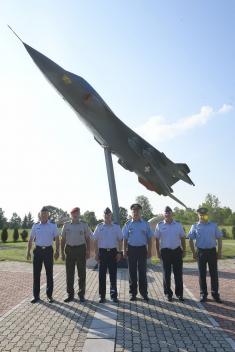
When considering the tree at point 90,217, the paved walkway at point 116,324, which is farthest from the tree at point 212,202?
the paved walkway at point 116,324

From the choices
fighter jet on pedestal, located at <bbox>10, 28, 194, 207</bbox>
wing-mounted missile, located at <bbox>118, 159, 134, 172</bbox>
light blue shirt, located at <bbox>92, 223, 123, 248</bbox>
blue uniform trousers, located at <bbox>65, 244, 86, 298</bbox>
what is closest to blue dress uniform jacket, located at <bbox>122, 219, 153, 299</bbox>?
light blue shirt, located at <bbox>92, 223, 123, 248</bbox>

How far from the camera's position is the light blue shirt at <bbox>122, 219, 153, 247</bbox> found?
827 centimetres

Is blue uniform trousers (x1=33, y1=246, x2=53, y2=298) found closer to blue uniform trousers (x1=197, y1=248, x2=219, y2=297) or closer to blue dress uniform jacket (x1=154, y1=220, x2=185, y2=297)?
blue dress uniform jacket (x1=154, y1=220, x2=185, y2=297)

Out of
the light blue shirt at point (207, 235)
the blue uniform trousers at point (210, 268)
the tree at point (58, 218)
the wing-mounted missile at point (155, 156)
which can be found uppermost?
the wing-mounted missile at point (155, 156)

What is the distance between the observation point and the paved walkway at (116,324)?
203 inches

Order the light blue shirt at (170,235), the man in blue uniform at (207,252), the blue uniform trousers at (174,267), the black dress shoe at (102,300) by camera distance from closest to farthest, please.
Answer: the black dress shoe at (102,300), the man in blue uniform at (207,252), the blue uniform trousers at (174,267), the light blue shirt at (170,235)

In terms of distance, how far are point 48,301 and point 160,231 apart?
111 inches

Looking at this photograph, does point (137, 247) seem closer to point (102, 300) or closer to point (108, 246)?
point (108, 246)

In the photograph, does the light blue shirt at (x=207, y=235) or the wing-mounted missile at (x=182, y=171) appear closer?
the light blue shirt at (x=207, y=235)

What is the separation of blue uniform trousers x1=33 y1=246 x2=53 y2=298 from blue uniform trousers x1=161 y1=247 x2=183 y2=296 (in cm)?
244

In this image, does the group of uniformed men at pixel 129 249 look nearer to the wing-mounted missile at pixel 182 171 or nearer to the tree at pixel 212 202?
the wing-mounted missile at pixel 182 171

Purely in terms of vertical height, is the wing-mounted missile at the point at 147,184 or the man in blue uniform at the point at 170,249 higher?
the wing-mounted missile at the point at 147,184

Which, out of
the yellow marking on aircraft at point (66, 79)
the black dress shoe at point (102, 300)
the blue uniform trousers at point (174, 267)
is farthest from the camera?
the yellow marking on aircraft at point (66, 79)

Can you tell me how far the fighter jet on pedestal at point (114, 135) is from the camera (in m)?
13.3
